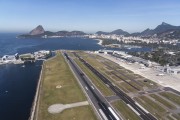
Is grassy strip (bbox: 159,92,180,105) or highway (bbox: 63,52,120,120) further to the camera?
grassy strip (bbox: 159,92,180,105)

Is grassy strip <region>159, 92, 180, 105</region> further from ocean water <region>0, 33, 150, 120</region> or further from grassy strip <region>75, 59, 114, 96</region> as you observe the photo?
ocean water <region>0, 33, 150, 120</region>

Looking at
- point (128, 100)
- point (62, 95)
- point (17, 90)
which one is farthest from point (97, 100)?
point (17, 90)

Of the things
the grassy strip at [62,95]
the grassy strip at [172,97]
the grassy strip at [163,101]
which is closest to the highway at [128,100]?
the grassy strip at [163,101]

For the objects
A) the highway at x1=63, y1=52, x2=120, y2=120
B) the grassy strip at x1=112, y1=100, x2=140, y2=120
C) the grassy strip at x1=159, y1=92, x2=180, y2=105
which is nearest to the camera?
the grassy strip at x1=112, y1=100, x2=140, y2=120

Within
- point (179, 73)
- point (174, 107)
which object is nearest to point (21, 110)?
point (174, 107)

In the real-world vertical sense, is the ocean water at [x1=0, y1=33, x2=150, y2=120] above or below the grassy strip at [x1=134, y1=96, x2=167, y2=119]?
below

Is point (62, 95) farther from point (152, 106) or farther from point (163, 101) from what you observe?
point (163, 101)

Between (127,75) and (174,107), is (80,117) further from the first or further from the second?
(127,75)

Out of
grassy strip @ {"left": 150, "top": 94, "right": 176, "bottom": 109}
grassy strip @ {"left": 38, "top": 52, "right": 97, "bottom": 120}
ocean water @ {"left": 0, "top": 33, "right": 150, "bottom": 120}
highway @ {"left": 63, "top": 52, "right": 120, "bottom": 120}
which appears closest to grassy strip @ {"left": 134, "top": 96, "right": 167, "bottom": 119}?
grassy strip @ {"left": 150, "top": 94, "right": 176, "bottom": 109}

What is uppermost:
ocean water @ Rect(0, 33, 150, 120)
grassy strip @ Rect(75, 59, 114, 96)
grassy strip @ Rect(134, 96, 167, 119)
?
grassy strip @ Rect(75, 59, 114, 96)

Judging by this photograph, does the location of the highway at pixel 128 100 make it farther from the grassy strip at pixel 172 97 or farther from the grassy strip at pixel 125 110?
the grassy strip at pixel 172 97
